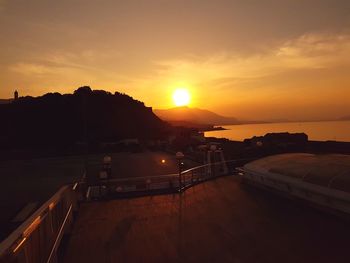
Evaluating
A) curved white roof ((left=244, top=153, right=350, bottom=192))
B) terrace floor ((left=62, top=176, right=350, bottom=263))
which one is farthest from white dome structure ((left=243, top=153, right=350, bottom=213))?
terrace floor ((left=62, top=176, right=350, bottom=263))

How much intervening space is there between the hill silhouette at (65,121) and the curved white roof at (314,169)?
125187 millimetres

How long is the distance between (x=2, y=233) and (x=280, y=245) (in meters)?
20.9

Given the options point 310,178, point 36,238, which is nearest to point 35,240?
point 36,238

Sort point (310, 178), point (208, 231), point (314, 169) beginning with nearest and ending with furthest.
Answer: point (208, 231)
point (310, 178)
point (314, 169)

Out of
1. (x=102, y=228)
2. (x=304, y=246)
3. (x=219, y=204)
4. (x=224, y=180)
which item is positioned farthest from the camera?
(x=224, y=180)

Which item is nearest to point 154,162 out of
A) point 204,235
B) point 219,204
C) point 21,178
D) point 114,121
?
point 21,178

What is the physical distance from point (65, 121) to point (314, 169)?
526 ft

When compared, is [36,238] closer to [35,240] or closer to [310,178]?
[35,240]

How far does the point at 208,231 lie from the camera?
1127 cm

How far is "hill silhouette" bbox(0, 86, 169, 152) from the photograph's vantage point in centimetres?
15012

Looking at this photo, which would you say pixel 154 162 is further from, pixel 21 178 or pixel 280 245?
pixel 280 245

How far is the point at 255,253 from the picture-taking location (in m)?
9.20

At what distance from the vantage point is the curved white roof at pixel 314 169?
12094 millimetres

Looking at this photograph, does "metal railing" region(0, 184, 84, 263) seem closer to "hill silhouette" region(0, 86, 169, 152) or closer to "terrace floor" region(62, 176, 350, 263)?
"terrace floor" region(62, 176, 350, 263)
